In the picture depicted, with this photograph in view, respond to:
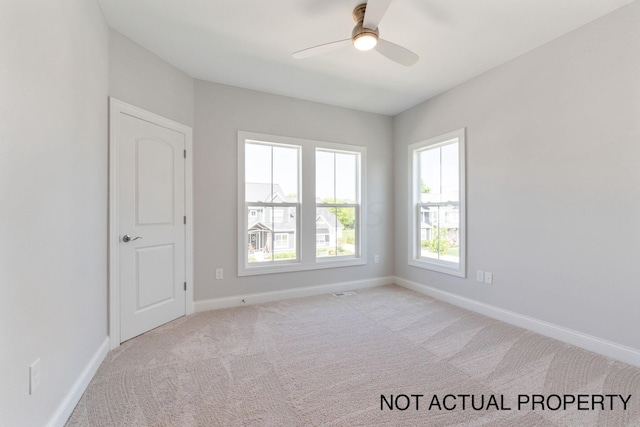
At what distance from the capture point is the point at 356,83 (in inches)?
134

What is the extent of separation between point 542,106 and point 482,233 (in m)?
1.36

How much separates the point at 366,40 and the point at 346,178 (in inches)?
93.0

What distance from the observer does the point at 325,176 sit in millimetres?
4090

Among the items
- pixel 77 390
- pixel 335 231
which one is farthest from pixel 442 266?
pixel 77 390

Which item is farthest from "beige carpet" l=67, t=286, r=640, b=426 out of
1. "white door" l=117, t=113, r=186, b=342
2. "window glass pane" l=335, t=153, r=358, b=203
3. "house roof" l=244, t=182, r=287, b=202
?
"window glass pane" l=335, t=153, r=358, b=203

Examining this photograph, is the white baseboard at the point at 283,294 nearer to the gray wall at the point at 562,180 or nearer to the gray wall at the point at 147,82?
the gray wall at the point at 562,180

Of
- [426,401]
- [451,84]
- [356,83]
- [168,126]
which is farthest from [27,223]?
[451,84]

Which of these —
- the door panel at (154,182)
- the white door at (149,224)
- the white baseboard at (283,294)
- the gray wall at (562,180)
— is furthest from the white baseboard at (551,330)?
the door panel at (154,182)

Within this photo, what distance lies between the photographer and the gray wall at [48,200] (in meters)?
1.16

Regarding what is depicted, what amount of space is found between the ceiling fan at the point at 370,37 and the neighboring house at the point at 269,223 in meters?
1.82

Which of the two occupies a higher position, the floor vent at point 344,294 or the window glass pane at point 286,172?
the window glass pane at point 286,172

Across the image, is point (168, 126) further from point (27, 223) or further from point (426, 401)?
point (426, 401)

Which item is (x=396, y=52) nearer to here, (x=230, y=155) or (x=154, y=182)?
(x=230, y=155)

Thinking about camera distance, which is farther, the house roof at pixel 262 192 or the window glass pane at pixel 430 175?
the window glass pane at pixel 430 175
